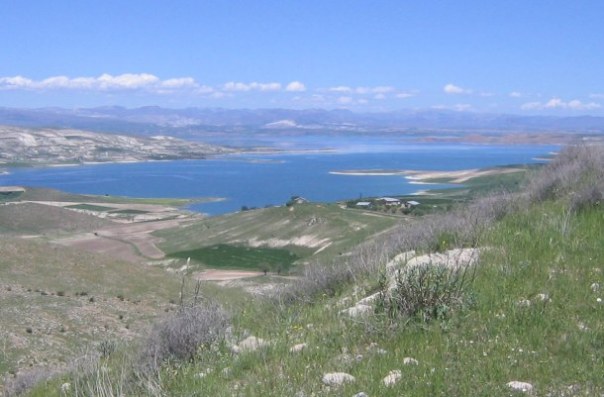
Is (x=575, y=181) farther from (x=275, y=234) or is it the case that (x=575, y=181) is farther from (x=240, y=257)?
(x=275, y=234)

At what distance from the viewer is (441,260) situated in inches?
280

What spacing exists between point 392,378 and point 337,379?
0.39 metres

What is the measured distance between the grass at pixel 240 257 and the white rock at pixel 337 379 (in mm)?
47675

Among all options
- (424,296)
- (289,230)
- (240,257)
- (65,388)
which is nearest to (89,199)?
(289,230)

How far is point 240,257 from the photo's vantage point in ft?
206

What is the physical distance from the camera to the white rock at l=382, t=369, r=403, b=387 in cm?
459

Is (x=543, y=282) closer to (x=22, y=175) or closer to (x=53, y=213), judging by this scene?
(x=53, y=213)

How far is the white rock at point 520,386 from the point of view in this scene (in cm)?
429

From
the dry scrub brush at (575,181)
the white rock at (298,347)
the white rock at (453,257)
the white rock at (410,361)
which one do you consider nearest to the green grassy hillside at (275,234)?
the dry scrub brush at (575,181)

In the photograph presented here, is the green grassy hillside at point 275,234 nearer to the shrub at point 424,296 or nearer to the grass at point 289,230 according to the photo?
the grass at point 289,230

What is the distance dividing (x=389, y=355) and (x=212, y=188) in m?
139

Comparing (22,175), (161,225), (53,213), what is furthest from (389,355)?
(22,175)

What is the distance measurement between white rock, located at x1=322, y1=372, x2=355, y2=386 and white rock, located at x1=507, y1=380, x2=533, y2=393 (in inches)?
41.2

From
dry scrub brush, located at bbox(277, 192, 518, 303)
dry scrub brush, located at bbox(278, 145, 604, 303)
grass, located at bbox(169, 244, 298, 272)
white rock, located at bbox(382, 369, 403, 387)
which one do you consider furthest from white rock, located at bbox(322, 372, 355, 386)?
grass, located at bbox(169, 244, 298, 272)
